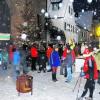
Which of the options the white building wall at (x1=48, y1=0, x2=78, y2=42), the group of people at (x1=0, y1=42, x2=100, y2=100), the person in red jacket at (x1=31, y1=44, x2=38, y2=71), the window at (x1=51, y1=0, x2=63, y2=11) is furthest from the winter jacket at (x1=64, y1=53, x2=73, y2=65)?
the window at (x1=51, y1=0, x2=63, y2=11)

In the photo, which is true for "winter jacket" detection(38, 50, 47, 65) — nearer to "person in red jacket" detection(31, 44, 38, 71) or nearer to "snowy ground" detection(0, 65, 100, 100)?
"person in red jacket" detection(31, 44, 38, 71)

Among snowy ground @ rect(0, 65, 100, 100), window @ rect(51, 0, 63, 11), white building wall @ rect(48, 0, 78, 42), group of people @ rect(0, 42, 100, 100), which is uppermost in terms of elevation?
window @ rect(51, 0, 63, 11)

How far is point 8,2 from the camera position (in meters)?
35.7

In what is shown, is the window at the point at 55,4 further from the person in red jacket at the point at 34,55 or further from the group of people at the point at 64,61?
the person in red jacket at the point at 34,55

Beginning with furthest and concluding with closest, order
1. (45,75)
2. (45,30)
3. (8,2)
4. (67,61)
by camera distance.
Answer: (45,30) < (8,2) < (45,75) < (67,61)

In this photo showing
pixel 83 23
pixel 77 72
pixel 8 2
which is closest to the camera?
pixel 77 72

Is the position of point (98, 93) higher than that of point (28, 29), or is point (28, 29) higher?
point (28, 29)

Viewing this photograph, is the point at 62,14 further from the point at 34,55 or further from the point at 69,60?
the point at 69,60

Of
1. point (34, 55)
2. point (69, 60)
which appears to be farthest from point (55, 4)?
point (69, 60)

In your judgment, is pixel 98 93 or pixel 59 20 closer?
pixel 98 93

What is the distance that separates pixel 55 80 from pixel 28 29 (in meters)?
13.8

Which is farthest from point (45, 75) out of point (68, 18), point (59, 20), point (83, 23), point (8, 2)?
point (83, 23)

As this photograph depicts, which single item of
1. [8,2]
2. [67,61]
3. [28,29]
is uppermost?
[8,2]

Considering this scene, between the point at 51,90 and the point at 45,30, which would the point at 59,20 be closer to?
the point at 45,30
